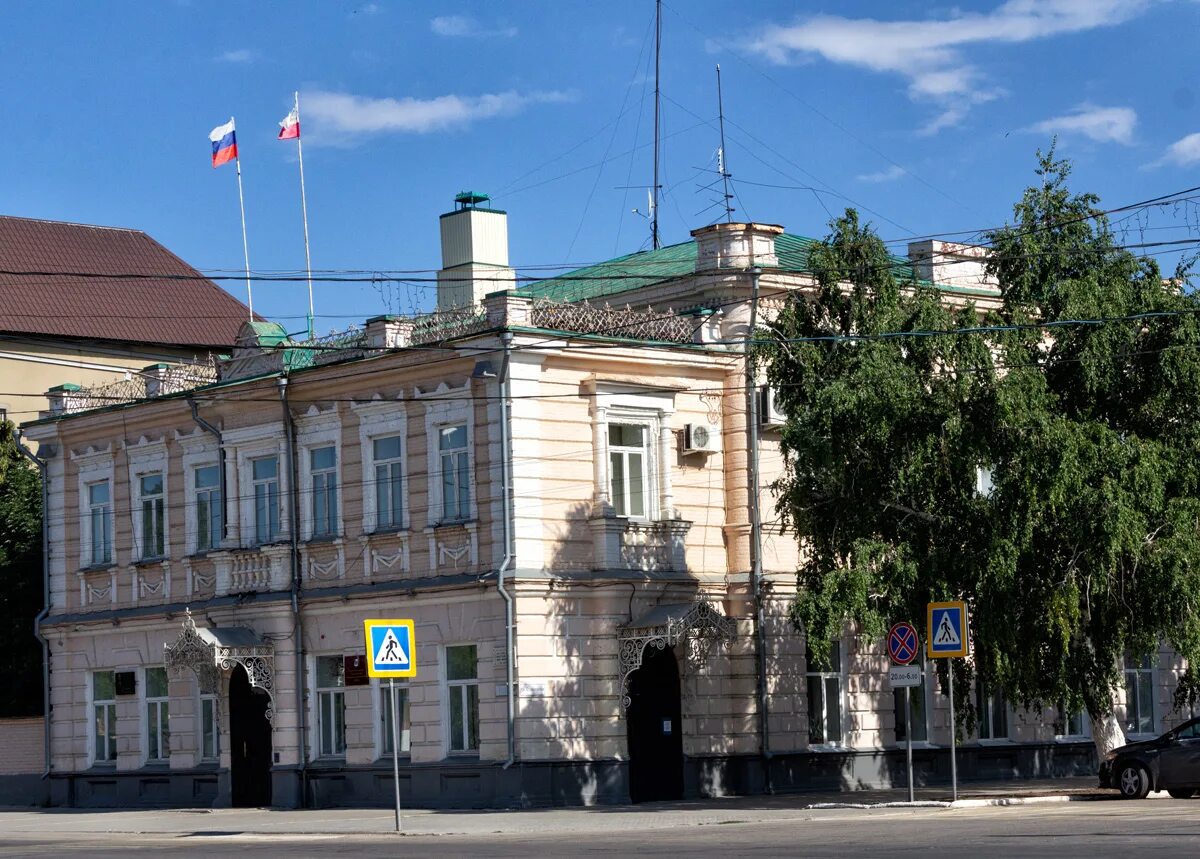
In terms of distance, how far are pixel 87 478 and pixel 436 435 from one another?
10244 millimetres

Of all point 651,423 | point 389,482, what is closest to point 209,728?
point 389,482

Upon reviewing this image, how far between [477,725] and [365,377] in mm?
6218

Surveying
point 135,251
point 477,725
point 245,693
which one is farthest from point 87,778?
point 135,251

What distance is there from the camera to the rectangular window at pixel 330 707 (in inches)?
1389

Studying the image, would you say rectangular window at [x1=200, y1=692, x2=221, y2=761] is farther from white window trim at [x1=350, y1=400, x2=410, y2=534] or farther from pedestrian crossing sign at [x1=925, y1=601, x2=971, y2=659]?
pedestrian crossing sign at [x1=925, y1=601, x2=971, y2=659]

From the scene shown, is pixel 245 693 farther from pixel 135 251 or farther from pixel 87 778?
pixel 135 251

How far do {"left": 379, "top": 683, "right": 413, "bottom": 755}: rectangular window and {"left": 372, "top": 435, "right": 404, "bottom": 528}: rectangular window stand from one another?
2765mm

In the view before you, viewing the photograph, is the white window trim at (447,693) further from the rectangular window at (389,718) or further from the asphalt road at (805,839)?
the asphalt road at (805,839)

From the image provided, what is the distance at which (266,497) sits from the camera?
1443 inches

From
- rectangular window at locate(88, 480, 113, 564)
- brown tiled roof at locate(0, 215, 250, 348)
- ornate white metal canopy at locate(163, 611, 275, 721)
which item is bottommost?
ornate white metal canopy at locate(163, 611, 275, 721)

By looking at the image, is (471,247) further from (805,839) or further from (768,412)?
(805,839)

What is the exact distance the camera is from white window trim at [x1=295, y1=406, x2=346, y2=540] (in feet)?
116

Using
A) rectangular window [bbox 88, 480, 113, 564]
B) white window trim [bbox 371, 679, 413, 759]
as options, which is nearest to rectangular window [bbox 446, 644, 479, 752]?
white window trim [bbox 371, 679, 413, 759]

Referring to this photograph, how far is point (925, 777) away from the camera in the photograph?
36.2m
